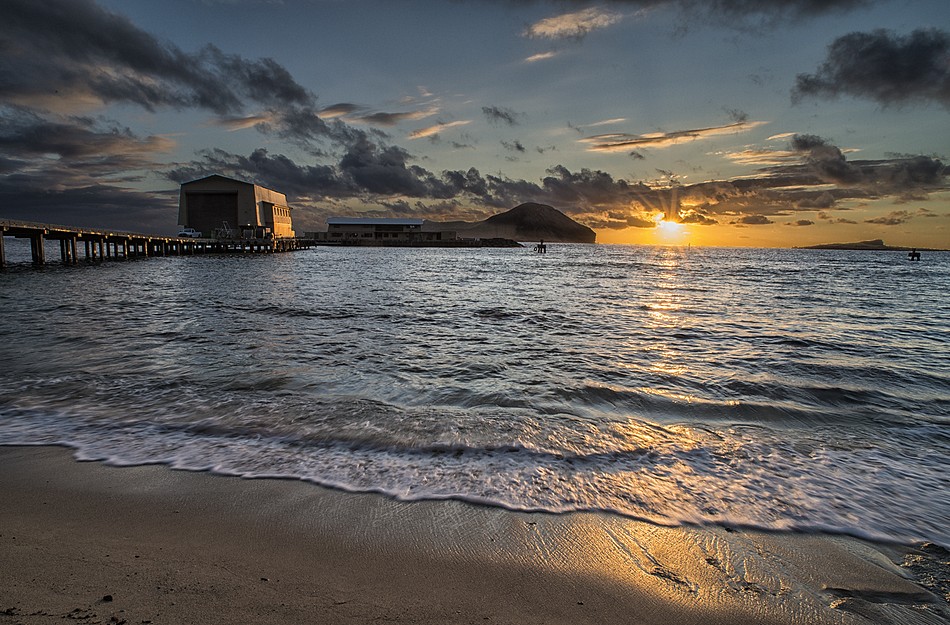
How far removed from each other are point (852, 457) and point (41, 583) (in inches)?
256

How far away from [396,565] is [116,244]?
64.2 m

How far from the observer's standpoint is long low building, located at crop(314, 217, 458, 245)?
130 meters

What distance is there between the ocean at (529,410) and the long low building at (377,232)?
120 meters

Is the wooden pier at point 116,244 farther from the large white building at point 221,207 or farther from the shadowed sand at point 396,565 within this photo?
the shadowed sand at point 396,565

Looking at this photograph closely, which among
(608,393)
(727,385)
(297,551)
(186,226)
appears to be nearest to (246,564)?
(297,551)

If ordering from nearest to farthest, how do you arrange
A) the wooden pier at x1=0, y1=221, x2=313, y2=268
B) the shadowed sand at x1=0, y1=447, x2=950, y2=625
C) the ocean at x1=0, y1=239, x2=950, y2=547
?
1. the shadowed sand at x1=0, y1=447, x2=950, y2=625
2. the ocean at x1=0, y1=239, x2=950, y2=547
3. the wooden pier at x1=0, y1=221, x2=313, y2=268

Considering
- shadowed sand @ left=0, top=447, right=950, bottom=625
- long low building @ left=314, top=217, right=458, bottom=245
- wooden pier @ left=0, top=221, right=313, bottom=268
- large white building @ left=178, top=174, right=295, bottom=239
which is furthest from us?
long low building @ left=314, top=217, right=458, bottom=245

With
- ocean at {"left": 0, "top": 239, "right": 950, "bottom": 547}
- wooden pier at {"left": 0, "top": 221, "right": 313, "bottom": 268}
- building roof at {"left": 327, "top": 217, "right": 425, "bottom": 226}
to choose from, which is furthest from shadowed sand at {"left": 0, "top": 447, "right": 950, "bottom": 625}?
building roof at {"left": 327, "top": 217, "right": 425, "bottom": 226}

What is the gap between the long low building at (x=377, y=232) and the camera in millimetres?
130250

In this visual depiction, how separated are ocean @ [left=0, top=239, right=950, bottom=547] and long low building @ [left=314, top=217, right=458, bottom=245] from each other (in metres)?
120

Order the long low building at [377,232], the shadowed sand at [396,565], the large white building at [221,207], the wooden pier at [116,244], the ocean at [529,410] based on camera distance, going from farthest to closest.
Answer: the long low building at [377,232]
the large white building at [221,207]
the wooden pier at [116,244]
the ocean at [529,410]
the shadowed sand at [396,565]

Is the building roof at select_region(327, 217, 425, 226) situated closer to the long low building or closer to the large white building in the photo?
the long low building

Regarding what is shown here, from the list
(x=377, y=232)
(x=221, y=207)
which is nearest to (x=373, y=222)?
(x=377, y=232)

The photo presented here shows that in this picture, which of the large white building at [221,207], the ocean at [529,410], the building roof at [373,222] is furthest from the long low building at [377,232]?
the ocean at [529,410]
